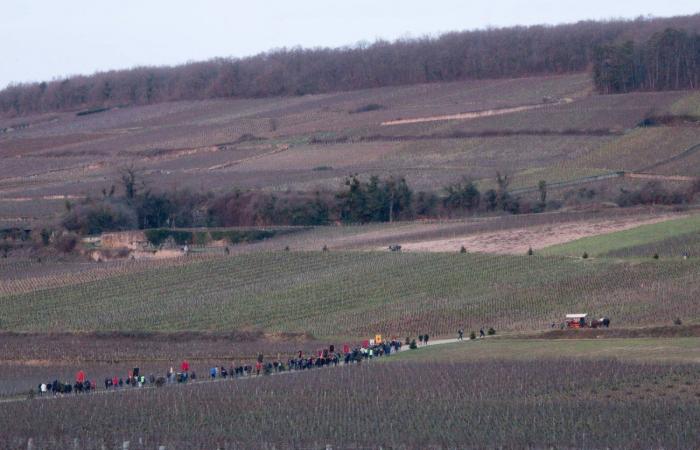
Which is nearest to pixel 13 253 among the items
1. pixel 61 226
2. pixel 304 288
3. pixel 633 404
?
pixel 61 226

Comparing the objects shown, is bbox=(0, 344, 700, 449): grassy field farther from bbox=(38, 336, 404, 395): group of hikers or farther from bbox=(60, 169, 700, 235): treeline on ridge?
bbox=(60, 169, 700, 235): treeline on ridge

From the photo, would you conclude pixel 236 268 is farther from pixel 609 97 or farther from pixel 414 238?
pixel 609 97

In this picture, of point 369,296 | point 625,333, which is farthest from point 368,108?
point 625,333

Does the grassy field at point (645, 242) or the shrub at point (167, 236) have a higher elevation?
the grassy field at point (645, 242)

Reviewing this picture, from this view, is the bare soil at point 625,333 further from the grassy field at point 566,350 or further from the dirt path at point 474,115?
the dirt path at point 474,115

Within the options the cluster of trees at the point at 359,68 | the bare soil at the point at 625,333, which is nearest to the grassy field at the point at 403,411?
the bare soil at the point at 625,333

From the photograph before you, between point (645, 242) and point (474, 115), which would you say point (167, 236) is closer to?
point (645, 242)
